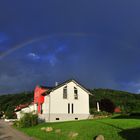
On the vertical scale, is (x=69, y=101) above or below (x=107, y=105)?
above

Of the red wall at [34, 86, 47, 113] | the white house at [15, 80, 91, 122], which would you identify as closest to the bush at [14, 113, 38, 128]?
the white house at [15, 80, 91, 122]

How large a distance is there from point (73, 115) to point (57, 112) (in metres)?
3.78

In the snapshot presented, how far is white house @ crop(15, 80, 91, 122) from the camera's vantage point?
2170 inches

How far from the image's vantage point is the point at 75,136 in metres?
24.7

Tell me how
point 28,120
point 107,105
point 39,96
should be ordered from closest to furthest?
1. point 28,120
2. point 39,96
3. point 107,105

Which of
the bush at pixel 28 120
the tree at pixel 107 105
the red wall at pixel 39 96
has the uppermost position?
the red wall at pixel 39 96

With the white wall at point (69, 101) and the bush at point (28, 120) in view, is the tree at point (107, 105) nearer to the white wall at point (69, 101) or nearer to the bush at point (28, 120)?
the white wall at point (69, 101)

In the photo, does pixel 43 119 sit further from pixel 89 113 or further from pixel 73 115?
pixel 89 113

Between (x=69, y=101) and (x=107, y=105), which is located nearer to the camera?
(x=69, y=101)

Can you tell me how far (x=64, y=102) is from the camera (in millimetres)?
56406

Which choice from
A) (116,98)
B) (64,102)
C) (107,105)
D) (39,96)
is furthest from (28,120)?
(116,98)

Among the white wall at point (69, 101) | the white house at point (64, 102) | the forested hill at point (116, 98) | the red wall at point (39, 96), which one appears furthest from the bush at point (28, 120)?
the forested hill at point (116, 98)

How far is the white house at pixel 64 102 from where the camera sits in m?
55.1

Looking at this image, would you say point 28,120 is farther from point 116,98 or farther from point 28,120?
point 116,98
